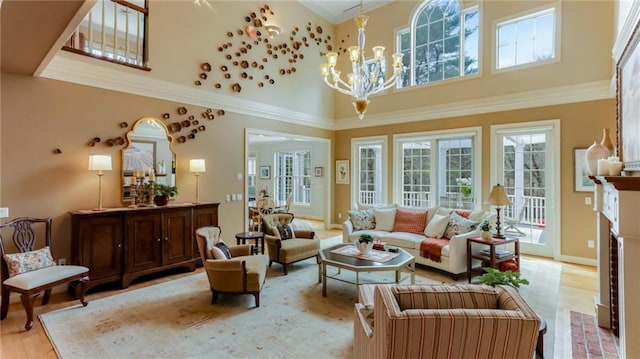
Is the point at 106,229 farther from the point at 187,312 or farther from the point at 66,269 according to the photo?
the point at 187,312

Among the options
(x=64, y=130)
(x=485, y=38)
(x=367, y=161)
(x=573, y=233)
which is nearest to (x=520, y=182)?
(x=573, y=233)

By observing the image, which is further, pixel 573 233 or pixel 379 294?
pixel 573 233

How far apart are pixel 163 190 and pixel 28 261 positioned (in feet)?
5.73

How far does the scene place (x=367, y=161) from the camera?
8.14 meters

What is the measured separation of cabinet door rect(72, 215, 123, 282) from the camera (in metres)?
3.87

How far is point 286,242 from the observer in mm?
5008

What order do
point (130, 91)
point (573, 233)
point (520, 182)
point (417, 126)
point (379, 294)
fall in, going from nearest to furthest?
point (379, 294) < point (130, 91) < point (573, 233) < point (520, 182) < point (417, 126)

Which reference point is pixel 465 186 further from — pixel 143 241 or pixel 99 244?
pixel 99 244

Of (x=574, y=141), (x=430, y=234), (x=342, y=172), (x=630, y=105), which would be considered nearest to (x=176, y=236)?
(x=430, y=234)

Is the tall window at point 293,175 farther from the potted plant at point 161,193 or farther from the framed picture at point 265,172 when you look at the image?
the potted plant at point 161,193

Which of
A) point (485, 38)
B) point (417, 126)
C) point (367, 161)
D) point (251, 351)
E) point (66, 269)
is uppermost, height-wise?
point (485, 38)

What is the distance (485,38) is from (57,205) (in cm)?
766

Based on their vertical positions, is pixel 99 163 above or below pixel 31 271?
above

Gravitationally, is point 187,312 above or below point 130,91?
below
